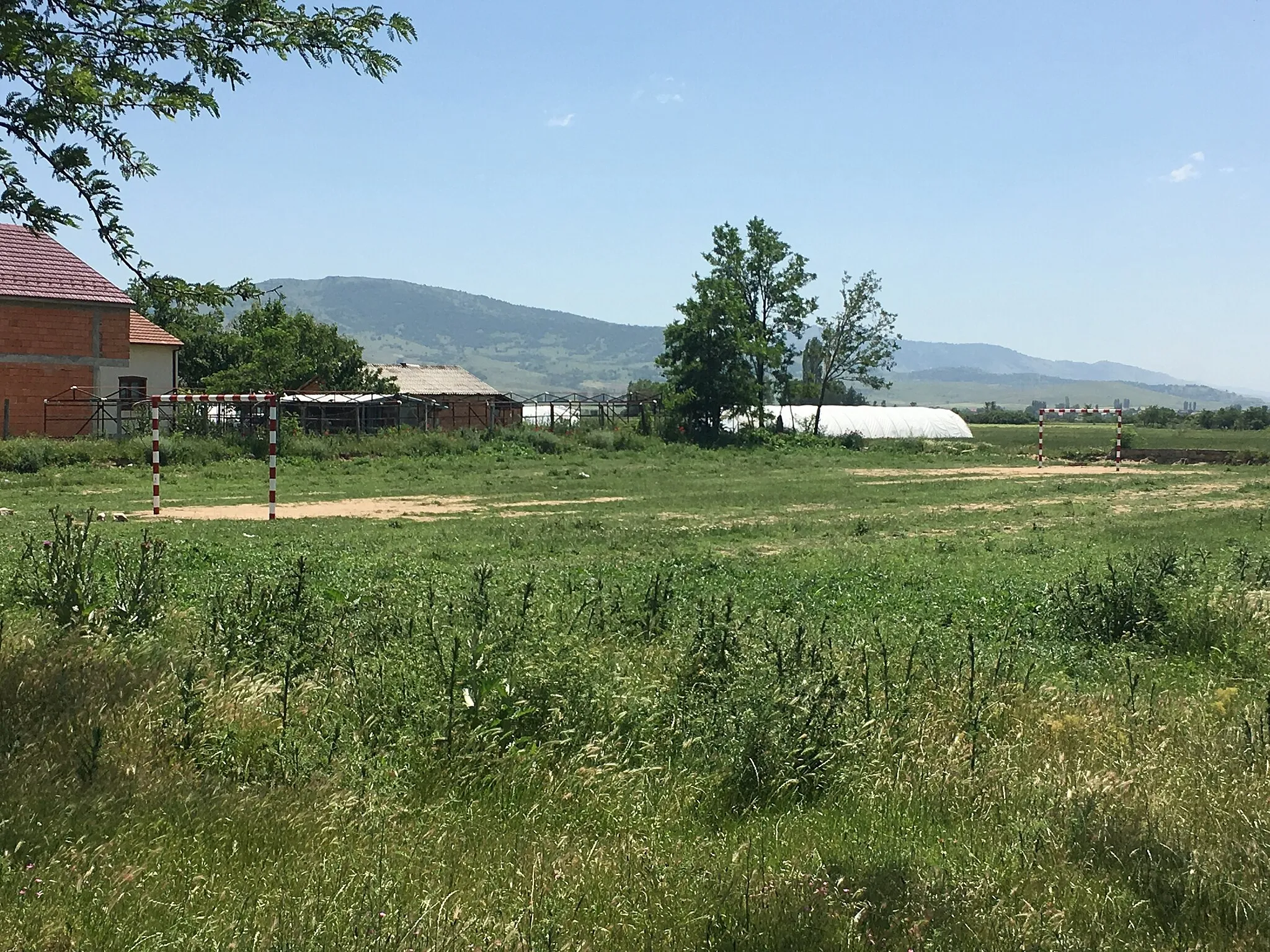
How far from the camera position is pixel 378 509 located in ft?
65.5

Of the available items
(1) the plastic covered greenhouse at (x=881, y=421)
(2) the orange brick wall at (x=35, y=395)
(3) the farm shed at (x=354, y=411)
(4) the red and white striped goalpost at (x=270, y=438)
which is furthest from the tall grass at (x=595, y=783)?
(1) the plastic covered greenhouse at (x=881, y=421)

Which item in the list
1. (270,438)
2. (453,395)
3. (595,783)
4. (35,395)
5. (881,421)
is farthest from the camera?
(453,395)

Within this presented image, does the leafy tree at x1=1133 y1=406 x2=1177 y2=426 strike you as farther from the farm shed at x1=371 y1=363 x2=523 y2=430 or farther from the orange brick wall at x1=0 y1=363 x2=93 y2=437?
the orange brick wall at x1=0 y1=363 x2=93 y2=437

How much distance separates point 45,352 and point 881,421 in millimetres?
43352

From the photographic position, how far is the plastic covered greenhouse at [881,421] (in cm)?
6162

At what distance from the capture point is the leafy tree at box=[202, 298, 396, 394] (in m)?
46.8

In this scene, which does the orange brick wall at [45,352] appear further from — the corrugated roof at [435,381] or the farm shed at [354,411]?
the corrugated roof at [435,381]

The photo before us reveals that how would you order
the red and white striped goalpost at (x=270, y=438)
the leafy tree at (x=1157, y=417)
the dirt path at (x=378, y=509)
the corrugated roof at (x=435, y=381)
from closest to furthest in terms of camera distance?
1. the dirt path at (x=378, y=509)
2. the red and white striped goalpost at (x=270, y=438)
3. the corrugated roof at (x=435, y=381)
4. the leafy tree at (x=1157, y=417)

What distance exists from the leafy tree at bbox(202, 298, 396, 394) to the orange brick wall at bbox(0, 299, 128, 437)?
21.6 ft

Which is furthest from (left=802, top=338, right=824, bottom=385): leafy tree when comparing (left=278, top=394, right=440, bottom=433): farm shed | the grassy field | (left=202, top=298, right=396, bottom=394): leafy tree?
the grassy field

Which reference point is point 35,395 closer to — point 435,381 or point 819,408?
point 435,381

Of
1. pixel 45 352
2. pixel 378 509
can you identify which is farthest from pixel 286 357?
pixel 378 509

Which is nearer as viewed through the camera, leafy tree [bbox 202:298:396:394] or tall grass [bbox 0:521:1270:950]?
tall grass [bbox 0:521:1270:950]

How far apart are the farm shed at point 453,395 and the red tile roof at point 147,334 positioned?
36.4 feet
